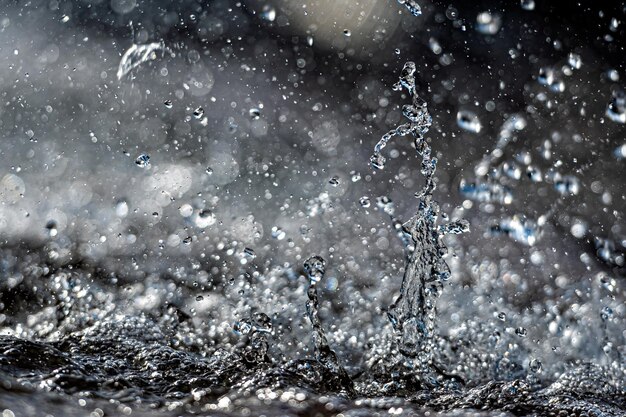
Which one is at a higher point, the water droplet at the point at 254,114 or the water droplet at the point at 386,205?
the water droplet at the point at 254,114

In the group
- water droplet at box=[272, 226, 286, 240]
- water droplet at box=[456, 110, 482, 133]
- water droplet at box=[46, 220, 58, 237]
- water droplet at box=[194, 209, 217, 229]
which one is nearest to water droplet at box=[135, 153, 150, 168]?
water droplet at box=[194, 209, 217, 229]

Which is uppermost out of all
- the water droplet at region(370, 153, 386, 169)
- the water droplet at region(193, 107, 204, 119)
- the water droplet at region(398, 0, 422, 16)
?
the water droplet at region(398, 0, 422, 16)

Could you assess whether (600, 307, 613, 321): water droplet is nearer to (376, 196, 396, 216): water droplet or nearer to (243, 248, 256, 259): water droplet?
(376, 196, 396, 216): water droplet

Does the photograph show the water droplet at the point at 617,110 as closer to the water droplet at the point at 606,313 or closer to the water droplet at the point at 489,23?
the water droplet at the point at 489,23

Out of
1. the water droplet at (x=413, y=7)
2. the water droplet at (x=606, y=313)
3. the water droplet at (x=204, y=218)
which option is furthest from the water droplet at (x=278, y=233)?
the water droplet at (x=413, y=7)

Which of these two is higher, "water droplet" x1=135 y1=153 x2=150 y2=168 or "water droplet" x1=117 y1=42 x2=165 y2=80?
"water droplet" x1=117 y1=42 x2=165 y2=80

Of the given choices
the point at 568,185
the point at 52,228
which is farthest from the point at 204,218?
the point at 568,185

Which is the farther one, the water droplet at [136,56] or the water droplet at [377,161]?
the water droplet at [136,56]

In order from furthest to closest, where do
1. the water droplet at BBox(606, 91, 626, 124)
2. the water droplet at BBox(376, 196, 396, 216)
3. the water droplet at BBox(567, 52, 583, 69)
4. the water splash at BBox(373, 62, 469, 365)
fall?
the water droplet at BBox(567, 52, 583, 69) → the water droplet at BBox(606, 91, 626, 124) → the water droplet at BBox(376, 196, 396, 216) → the water splash at BBox(373, 62, 469, 365)
